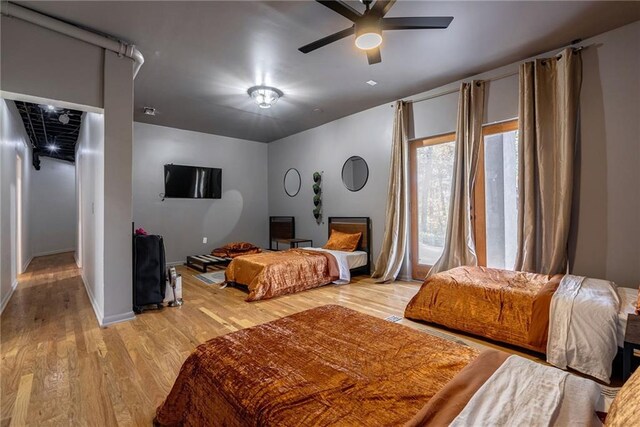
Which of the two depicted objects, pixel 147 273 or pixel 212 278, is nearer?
pixel 147 273

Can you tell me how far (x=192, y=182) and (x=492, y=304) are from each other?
19.6 feet

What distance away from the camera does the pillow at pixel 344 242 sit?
5203mm

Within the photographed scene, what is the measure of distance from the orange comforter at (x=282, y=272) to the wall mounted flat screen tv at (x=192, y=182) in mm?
2732

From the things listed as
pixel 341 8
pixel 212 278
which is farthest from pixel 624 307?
pixel 212 278

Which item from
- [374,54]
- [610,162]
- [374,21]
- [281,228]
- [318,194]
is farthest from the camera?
[281,228]

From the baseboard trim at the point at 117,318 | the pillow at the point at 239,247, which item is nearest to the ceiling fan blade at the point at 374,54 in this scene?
the baseboard trim at the point at 117,318

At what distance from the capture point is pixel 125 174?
306 centimetres

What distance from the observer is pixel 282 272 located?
4.09m

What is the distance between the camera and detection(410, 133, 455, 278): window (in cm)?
441

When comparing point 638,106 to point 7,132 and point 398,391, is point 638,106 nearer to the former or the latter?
point 398,391

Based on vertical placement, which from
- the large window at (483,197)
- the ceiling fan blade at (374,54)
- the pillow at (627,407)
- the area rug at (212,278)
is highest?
the ceiling fan blade at (374,54)

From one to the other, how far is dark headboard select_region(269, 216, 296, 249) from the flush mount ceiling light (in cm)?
308

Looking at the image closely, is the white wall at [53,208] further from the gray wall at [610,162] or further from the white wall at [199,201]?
the gray wall at [610,162]

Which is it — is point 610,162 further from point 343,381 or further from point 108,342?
point 108,342
